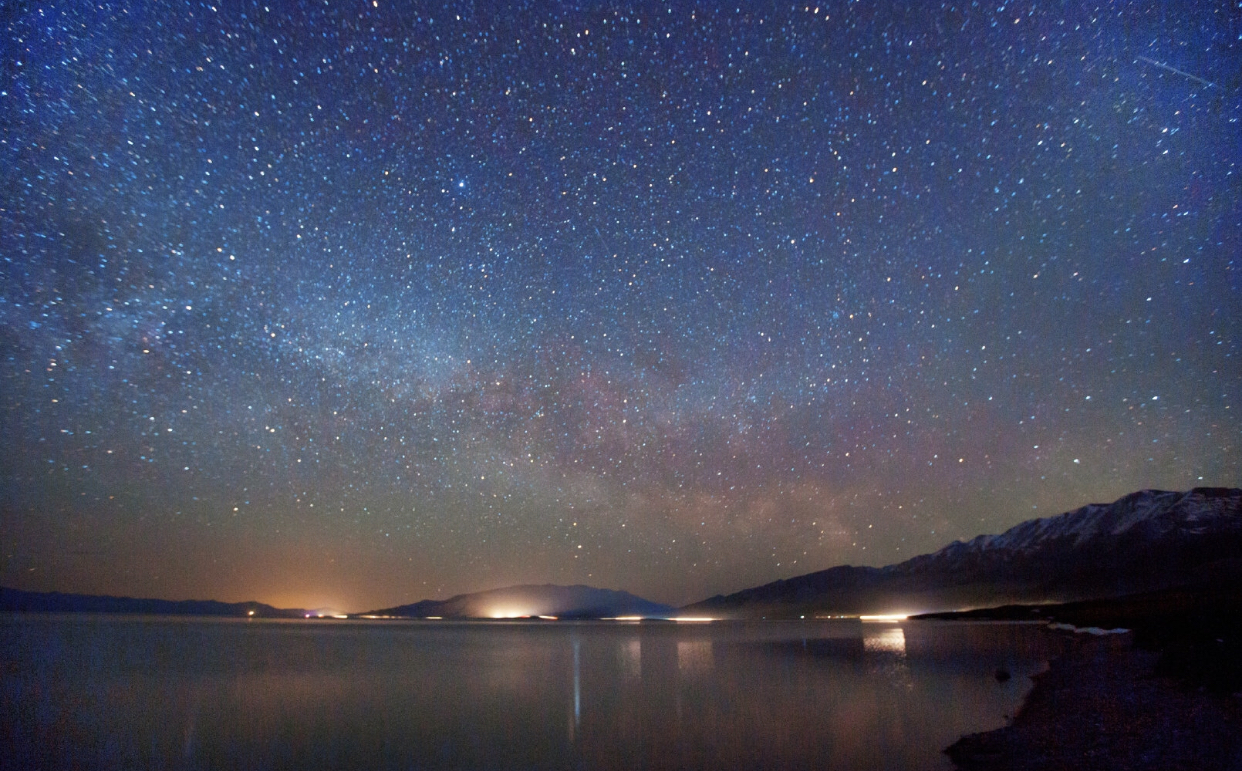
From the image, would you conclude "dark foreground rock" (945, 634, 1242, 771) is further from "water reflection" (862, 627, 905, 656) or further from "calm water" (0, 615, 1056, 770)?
"water reflection" (862, 627, 905, 656)

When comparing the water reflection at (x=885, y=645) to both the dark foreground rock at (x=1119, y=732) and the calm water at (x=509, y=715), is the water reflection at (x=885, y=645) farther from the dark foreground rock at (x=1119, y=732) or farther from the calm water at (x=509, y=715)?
the dark foreground rock at (x=1119, y=732)

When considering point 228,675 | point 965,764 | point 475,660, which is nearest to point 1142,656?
point 965,764

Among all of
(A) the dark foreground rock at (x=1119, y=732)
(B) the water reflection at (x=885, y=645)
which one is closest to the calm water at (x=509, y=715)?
(A) the dark foreground rock at (x=1119, y=732)

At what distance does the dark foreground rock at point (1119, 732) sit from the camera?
1211 centimetres

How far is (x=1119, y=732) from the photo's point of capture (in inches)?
563

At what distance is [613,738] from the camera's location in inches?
753

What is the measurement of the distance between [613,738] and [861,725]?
7.12 meters

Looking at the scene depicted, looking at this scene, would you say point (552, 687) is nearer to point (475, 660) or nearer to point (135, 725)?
point (135, 725)

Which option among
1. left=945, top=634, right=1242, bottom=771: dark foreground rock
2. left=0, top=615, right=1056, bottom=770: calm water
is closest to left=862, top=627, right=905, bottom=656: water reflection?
left=0, top=615, right=1056, bottom=770: calm water

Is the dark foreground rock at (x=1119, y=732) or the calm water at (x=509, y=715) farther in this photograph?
the calm water at (x=509, y=715)

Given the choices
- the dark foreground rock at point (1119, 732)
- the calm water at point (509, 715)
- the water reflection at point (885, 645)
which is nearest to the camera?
the dark foreground rock at point (1119, 732)

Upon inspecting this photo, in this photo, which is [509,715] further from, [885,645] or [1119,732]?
[885,645]

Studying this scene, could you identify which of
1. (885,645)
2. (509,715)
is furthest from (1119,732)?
(885,645)

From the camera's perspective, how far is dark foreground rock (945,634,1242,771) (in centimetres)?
A: 1211
